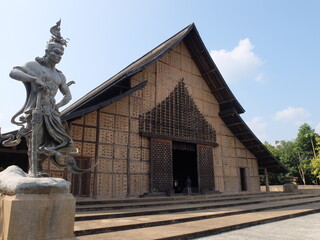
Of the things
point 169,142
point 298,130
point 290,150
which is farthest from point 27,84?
point 298,130

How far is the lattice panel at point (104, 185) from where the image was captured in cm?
848

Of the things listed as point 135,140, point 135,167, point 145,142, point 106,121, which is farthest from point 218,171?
point 106,121

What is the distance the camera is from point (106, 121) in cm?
919

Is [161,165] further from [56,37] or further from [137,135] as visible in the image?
[56,37]

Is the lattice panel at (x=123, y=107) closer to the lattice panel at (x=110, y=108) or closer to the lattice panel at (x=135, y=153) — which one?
the lattice panel at (x=110, y=108)

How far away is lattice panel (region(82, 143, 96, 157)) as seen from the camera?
8.52 m

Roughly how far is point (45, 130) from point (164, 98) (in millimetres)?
8136

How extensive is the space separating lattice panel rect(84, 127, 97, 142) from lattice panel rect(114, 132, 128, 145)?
0.80 meters

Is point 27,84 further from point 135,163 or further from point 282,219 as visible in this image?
point 135,163

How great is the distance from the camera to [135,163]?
9.58m

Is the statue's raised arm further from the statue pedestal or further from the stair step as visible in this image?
the stair step

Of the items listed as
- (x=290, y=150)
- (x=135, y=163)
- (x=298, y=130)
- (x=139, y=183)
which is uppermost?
(x=298, y=130)

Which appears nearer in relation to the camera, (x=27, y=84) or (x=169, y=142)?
(x=27, y=84)

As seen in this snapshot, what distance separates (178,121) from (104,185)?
4.40m
